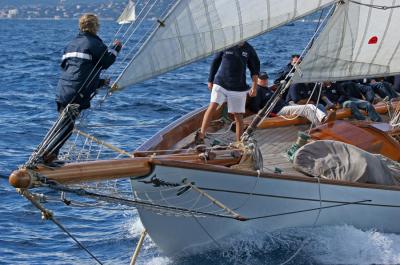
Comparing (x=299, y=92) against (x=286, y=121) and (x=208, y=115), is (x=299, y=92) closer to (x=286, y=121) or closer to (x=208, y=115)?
(x=286, y=121)

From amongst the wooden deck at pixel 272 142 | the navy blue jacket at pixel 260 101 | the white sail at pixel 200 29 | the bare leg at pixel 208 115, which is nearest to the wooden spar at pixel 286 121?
the wooden deck at pixel 272 142

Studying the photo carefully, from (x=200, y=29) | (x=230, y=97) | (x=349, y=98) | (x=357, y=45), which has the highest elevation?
(x=200, y=29)

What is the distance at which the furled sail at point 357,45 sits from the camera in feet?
33.8

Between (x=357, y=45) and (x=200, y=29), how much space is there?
2.29 meters

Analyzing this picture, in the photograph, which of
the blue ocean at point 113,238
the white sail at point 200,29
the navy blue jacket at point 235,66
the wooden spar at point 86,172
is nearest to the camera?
the wooden spar at point 86,172

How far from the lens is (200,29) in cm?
917

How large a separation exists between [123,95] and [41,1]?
141065mm

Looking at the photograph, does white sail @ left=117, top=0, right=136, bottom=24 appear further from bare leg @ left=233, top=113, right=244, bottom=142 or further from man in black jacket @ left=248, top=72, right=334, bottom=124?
man in black jacket @ left=248, top=72, right=334, bottom=124

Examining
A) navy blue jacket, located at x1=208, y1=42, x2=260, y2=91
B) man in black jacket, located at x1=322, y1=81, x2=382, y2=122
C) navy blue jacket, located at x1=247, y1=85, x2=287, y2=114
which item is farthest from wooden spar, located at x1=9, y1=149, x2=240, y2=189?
man in black jacket, located at x1=322, y1=81, x2=382, y2=122

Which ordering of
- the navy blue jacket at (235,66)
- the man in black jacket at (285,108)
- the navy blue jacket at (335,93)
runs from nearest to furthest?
the navy blue jacket at (235,66)
the man in black jacket at (285,108)
the navy blue jacket at (335,93)

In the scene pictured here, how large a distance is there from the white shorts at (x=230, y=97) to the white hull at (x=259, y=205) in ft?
4.66

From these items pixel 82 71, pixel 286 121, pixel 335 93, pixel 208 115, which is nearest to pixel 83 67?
pixel 82 71

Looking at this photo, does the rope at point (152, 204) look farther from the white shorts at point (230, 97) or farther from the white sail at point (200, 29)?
the white shorts at point (230, 97)

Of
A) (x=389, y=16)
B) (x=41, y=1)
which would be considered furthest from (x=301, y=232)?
(x=41, y=1)
